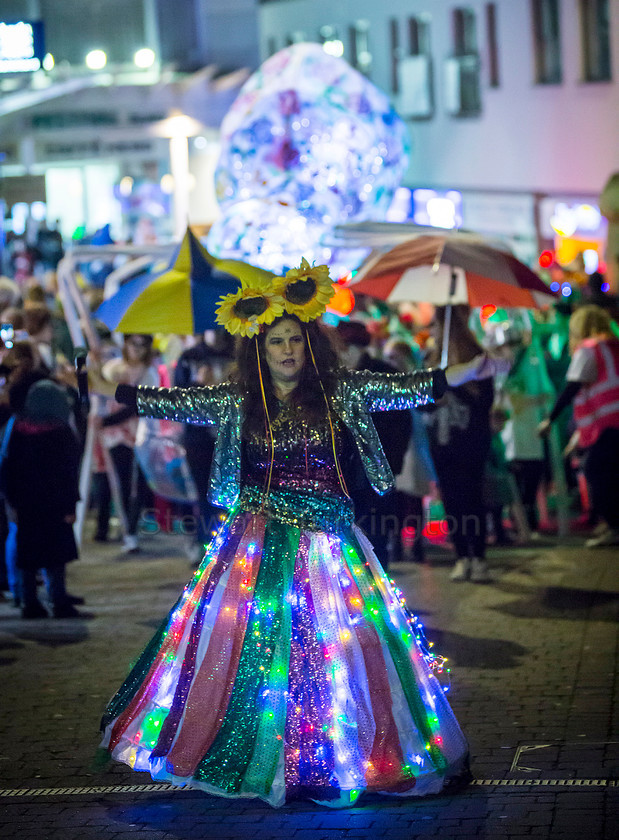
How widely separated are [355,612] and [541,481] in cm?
728

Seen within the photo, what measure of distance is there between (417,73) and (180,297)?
20.6 metres

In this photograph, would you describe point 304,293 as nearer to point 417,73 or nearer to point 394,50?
point 417,73

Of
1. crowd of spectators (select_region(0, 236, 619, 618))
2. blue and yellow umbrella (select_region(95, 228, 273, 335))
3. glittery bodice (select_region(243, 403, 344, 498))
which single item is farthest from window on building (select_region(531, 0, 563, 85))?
glittery bodice (select_region(243, 403, 344, 498))

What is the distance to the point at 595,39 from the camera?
2342 centimetres

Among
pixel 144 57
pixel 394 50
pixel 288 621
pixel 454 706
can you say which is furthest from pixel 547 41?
pixel 288 621

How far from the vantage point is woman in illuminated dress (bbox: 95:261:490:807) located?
569cm

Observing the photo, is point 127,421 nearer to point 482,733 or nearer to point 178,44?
point 482,733

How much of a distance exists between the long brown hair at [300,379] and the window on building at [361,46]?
26556mm

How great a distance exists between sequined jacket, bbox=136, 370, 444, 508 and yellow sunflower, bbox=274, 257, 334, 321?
1.00ft

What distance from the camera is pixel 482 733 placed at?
6.79 meters

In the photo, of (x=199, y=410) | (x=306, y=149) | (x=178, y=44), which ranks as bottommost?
(x=199, y=410)

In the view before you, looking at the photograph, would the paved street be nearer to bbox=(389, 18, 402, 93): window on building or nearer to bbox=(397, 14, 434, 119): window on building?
bbox=(397, 14, 434, 119): window on building

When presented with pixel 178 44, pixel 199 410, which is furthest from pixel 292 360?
pixel 178 44

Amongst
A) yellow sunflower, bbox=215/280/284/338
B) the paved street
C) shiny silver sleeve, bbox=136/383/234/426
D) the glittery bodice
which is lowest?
the paved street
